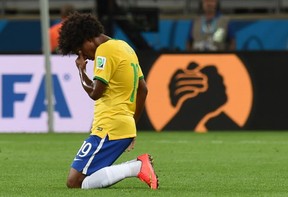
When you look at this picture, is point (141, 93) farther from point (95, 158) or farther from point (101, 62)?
point (95, 158)

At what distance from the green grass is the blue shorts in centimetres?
24

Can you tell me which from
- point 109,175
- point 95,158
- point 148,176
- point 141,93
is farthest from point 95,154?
point 141,93

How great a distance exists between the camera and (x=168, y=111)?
19.0 meters

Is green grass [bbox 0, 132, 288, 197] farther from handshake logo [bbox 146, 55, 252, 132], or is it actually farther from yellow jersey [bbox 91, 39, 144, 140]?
yellow jersey [bbox 91, 39, 144, 140]

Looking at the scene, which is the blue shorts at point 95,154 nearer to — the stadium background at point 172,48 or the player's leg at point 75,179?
the player's leg at point 75,179

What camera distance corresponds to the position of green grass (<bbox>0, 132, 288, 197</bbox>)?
403 inches

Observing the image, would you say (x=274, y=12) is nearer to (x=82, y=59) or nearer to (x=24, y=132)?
(x=24, y=132)

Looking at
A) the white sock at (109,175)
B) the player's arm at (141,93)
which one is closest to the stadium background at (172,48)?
the player's arm at (141,93)

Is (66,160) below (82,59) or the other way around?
below

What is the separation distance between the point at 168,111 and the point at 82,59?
8899 mm

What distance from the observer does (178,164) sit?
43.4 feet

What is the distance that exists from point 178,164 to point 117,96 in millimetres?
3112

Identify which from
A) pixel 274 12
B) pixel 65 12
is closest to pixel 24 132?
pixel 65 12

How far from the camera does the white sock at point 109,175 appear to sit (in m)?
10.2
